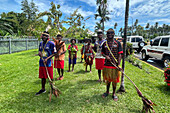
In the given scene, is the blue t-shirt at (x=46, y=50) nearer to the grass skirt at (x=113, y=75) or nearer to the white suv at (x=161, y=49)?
the grass skirt at (x=113, y=75)

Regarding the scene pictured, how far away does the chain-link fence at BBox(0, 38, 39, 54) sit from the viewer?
41.2 ft

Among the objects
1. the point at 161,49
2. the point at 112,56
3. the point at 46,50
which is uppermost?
the point at 161,49

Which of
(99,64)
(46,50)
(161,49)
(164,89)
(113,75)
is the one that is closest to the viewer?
(113,75)

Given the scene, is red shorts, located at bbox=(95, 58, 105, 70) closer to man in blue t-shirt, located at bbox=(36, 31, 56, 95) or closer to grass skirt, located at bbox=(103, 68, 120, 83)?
grass skirt, located at bbox=(103, 68, 120, 83)

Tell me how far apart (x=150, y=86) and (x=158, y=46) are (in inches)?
197

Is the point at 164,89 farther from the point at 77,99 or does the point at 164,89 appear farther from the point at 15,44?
the point at 15,44

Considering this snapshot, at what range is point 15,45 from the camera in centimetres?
1453

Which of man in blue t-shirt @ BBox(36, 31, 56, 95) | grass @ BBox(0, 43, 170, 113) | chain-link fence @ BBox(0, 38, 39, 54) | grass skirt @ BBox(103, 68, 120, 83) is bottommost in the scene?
grass @ BBox(0, 43, 170, 113)

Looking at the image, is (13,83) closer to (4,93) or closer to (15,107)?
(4,93)

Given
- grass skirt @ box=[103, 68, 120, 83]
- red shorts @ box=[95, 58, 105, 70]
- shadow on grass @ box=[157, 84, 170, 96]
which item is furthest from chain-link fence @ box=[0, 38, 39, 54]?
shadow on grass @ box=[157, 84, 170, 96]

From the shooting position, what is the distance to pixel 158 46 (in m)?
8.16

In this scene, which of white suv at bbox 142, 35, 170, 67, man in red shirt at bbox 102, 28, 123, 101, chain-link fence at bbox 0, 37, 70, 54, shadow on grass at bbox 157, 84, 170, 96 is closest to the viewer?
man in red shirt at bbox 102, 28, 123, 101

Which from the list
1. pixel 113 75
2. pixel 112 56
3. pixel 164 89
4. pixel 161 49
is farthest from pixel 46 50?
pixel 161 49

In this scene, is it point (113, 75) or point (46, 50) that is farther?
point (46, 50)
